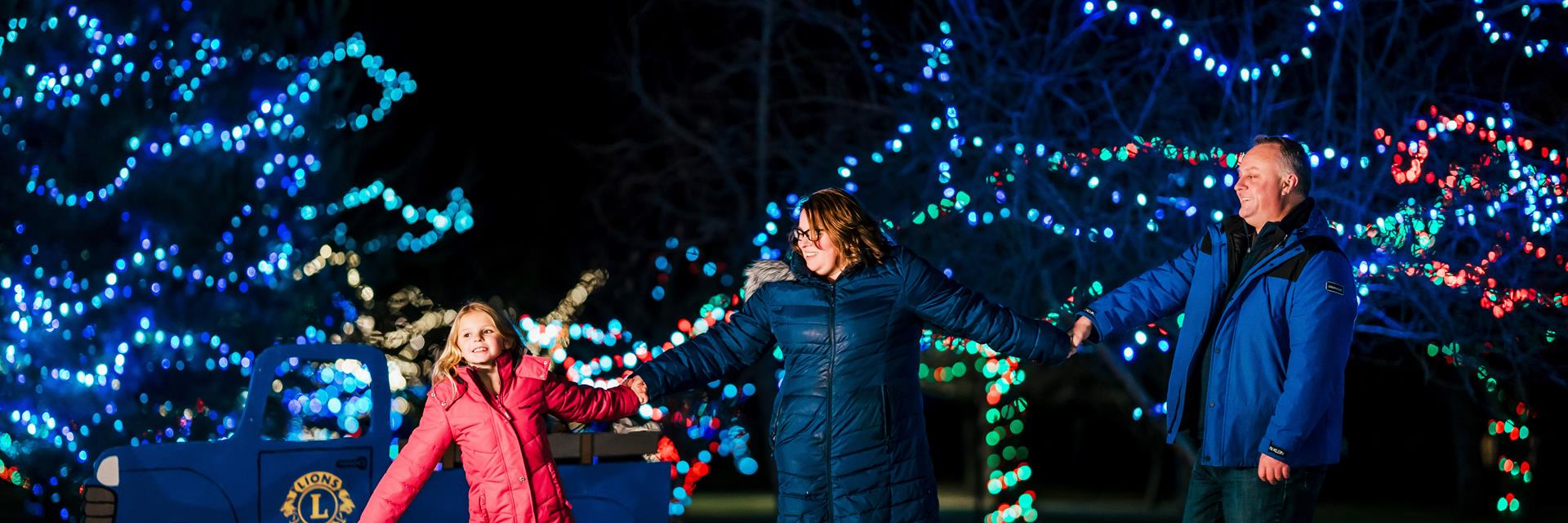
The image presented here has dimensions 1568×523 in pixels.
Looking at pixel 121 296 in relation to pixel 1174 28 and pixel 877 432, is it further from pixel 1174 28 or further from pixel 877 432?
pixel 877 432

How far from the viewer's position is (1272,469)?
5.09 m

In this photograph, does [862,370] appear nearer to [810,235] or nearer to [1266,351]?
[810,235]

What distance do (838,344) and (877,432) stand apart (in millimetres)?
309

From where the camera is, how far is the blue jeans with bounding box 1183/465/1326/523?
5.17 metres

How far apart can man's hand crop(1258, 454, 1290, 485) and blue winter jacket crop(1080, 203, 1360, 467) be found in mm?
20

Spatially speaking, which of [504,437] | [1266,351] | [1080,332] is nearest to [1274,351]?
[1266,351]

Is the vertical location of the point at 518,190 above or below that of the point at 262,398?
above

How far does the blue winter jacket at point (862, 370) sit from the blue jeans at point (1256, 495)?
73cm

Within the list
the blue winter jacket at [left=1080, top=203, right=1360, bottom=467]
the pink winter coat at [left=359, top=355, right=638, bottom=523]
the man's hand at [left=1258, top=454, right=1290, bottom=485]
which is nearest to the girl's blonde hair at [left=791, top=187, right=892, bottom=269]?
the pink winter coat at [left=359, top=355, right=638, bottom=523]

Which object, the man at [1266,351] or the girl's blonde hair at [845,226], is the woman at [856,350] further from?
the man at [1266,351]

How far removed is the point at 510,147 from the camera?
1059 inches

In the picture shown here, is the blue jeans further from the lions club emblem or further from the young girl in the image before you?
the lions club emblem

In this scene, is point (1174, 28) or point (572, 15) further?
point (572, 15)

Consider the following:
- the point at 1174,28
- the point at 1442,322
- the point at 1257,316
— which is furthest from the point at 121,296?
the point at 1257,316
